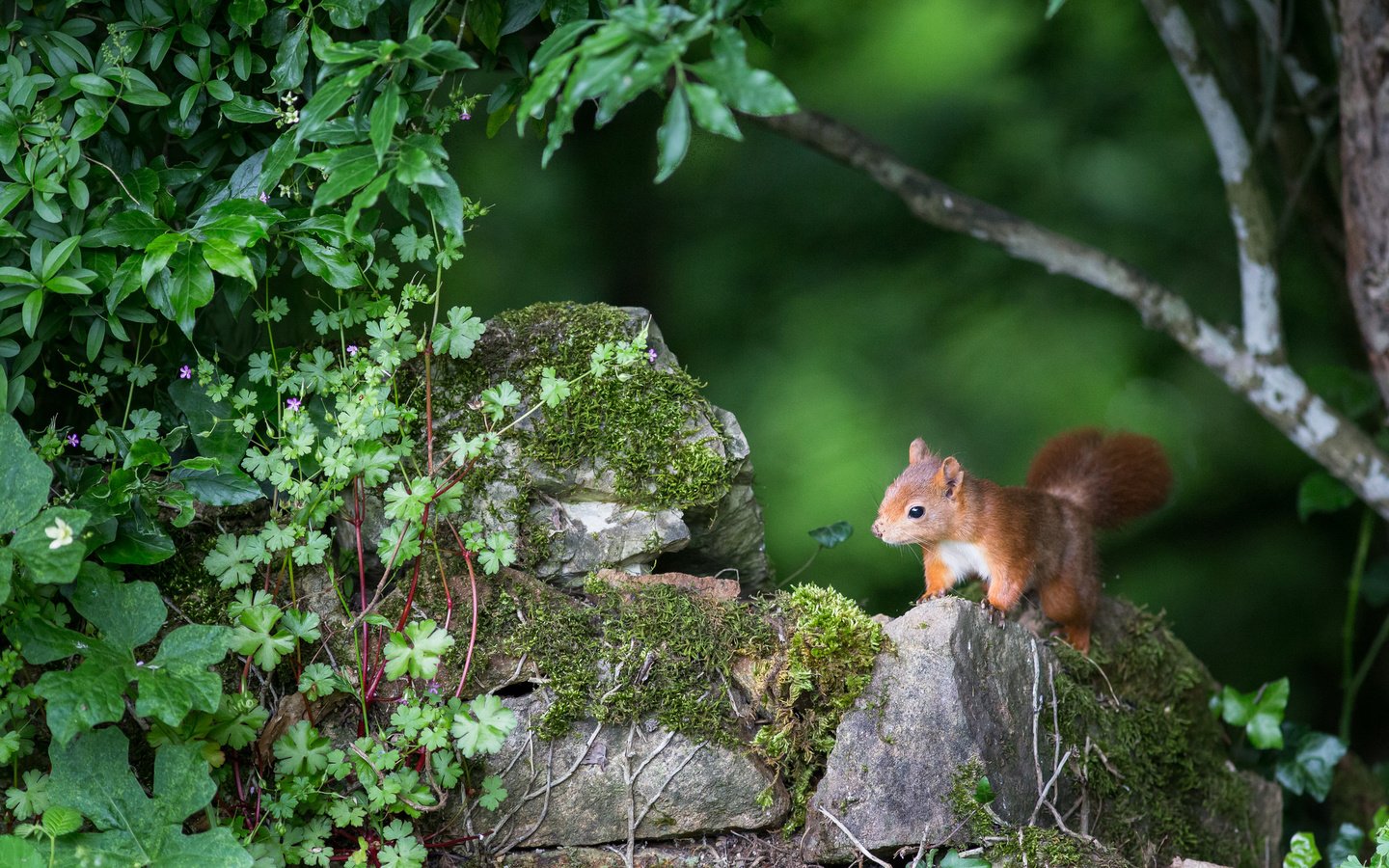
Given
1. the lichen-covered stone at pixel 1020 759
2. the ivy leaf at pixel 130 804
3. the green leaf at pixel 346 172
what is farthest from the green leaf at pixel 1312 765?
the green leaf at pixel 346 172

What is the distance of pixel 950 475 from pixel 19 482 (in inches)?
91.0

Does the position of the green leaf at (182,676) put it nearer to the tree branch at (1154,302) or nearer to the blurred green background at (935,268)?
the tree branch at (1154,302)

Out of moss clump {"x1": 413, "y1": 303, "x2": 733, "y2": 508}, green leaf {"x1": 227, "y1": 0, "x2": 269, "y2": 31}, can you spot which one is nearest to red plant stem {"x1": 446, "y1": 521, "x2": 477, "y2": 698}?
moss clump {"x1": 413, "y1": 303, "x2": 733, "y2": 508}

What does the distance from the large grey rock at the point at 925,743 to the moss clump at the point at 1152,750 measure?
286mm

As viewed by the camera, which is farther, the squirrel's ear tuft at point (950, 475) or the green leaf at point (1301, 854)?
the squirrel's ear tuft at point (950, 475)

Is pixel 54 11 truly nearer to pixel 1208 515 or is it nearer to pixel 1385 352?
pixel 1385 352

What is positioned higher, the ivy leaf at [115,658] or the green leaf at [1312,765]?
the ivy leaf at [115,658]

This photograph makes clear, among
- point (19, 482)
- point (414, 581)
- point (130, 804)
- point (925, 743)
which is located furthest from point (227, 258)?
point (925, 743)

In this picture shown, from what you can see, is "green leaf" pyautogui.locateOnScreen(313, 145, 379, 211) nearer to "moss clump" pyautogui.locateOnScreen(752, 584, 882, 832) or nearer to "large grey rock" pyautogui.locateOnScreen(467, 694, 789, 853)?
"large grey rock" pyautogui.locateOnScreen(467, 694, 789, 853)

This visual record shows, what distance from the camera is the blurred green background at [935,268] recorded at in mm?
5609

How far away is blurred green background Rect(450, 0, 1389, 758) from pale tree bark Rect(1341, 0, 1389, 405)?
1.51m

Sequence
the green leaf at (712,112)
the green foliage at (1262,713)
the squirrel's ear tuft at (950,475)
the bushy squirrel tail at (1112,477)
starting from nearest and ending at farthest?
the green leaf at (712,112) < the squirrel's ear tuft at (950,475) < the green foliage at (1262,713) < the bushy squirrel tail at (1112,477)

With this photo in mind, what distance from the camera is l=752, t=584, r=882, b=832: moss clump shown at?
8.96 feet

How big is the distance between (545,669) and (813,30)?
3898 mm
